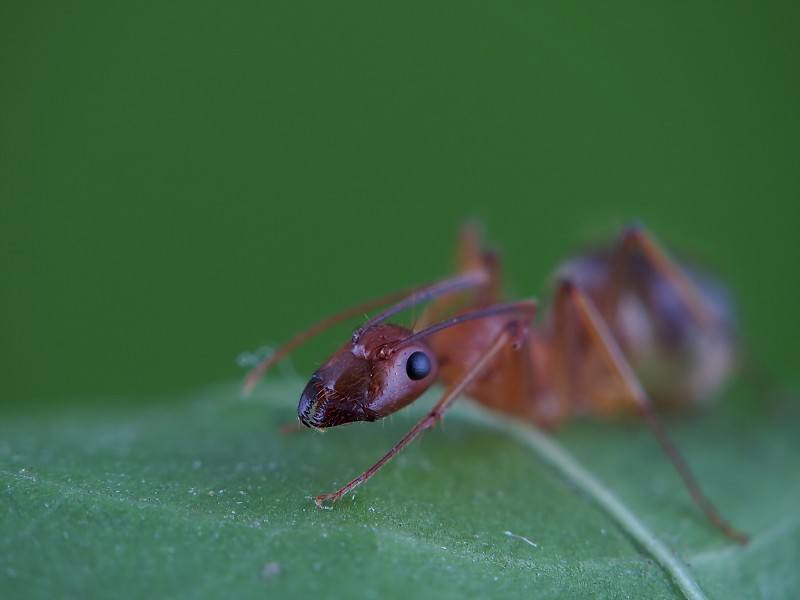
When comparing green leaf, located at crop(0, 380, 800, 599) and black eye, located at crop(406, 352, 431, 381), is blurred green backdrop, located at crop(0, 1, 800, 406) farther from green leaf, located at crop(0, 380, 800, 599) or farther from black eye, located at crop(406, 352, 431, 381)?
black eye, located at crop(406, 352, 431, 381)

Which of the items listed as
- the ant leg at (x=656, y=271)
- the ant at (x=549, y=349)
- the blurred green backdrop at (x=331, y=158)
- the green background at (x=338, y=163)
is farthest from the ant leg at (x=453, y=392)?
the blurred green backdrop at (x=331, y=158)

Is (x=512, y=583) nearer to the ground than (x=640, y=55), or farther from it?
nearer to the ground

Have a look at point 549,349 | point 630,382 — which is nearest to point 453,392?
point 630,382

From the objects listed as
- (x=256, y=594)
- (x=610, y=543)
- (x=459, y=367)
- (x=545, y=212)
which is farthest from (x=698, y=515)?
→ (x=545, y=212)

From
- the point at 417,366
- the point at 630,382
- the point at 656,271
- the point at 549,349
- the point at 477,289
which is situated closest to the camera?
the point at 417,366

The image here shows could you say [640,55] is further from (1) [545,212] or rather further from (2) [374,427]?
(2) [374,427]

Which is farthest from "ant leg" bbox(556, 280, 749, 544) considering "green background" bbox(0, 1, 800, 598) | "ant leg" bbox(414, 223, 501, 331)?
"green background" bbox(0, 1, 800, 598)

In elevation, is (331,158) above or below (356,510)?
above

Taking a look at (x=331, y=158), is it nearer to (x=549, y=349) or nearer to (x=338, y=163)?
(x=338, y=163)
